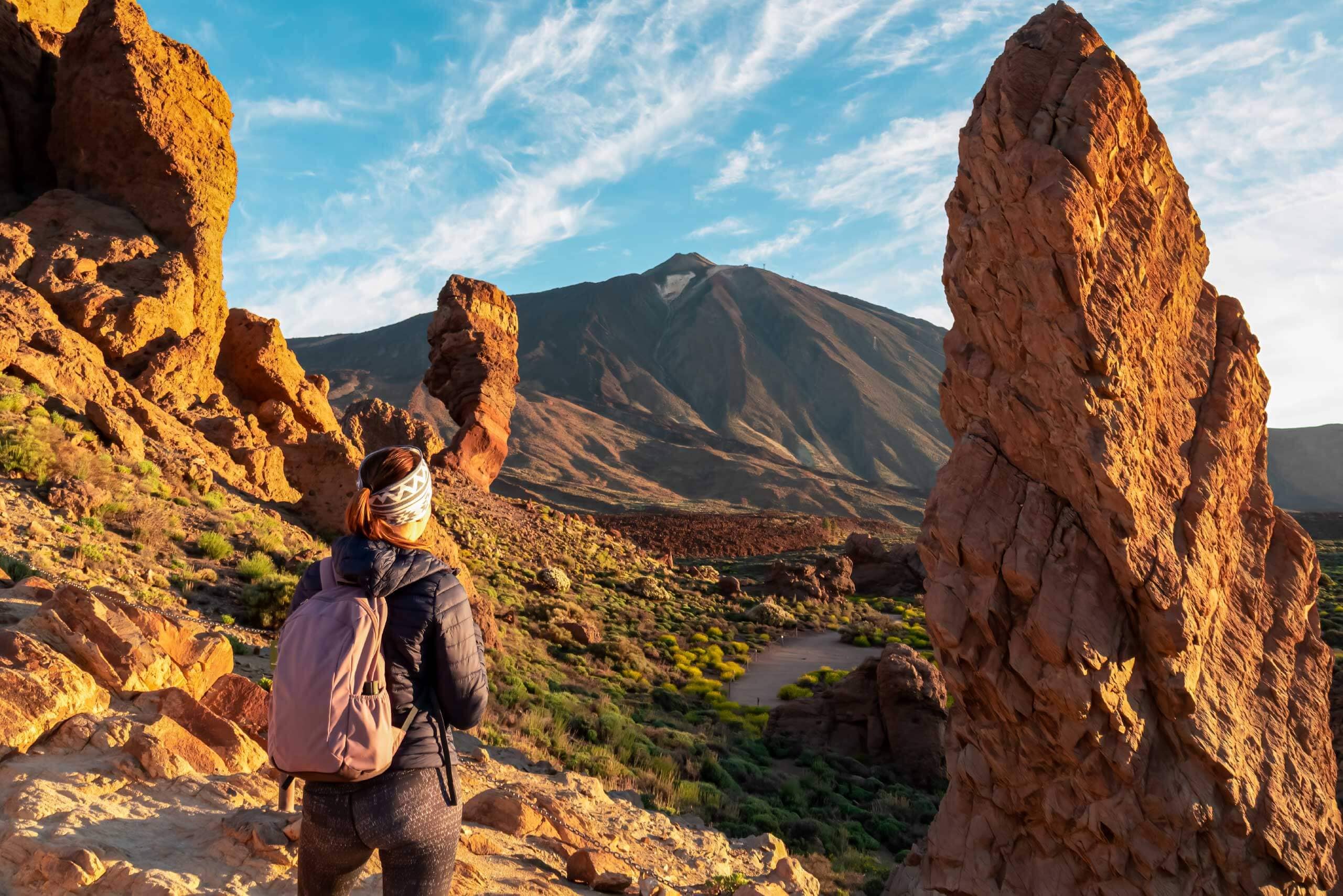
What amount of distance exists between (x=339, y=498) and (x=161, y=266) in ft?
21.0

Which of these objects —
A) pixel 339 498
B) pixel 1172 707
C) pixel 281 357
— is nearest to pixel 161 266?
pixel 281 357

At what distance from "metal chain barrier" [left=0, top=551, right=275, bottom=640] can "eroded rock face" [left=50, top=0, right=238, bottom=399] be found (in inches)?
391

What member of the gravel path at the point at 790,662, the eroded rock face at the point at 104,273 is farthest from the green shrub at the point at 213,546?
the gravel path at the point at 790,662

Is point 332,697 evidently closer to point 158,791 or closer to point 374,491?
point 374,491

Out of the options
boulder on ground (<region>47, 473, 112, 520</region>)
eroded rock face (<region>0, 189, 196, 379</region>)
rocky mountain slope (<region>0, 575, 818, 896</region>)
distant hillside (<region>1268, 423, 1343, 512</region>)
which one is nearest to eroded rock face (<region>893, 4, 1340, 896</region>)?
rocky mountain slope (<region>0, 575, 818, 896</region>)

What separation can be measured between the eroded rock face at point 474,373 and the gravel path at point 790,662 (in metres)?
14.0

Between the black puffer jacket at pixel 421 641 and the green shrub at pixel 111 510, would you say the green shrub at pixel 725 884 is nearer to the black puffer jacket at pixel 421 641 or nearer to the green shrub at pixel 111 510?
the black puffer jacket at pixel 421 641

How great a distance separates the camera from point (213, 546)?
12.2m

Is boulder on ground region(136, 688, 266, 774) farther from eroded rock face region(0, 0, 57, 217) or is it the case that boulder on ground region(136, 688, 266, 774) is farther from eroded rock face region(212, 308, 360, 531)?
eroded rock face region(0, 0, 57, 217)

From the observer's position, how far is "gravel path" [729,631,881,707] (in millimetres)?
19688

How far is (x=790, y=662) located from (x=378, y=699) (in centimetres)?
2191

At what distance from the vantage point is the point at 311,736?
236 cm

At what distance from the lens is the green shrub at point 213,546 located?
12133 millimetres

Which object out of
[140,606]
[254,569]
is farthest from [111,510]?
[140,606]
